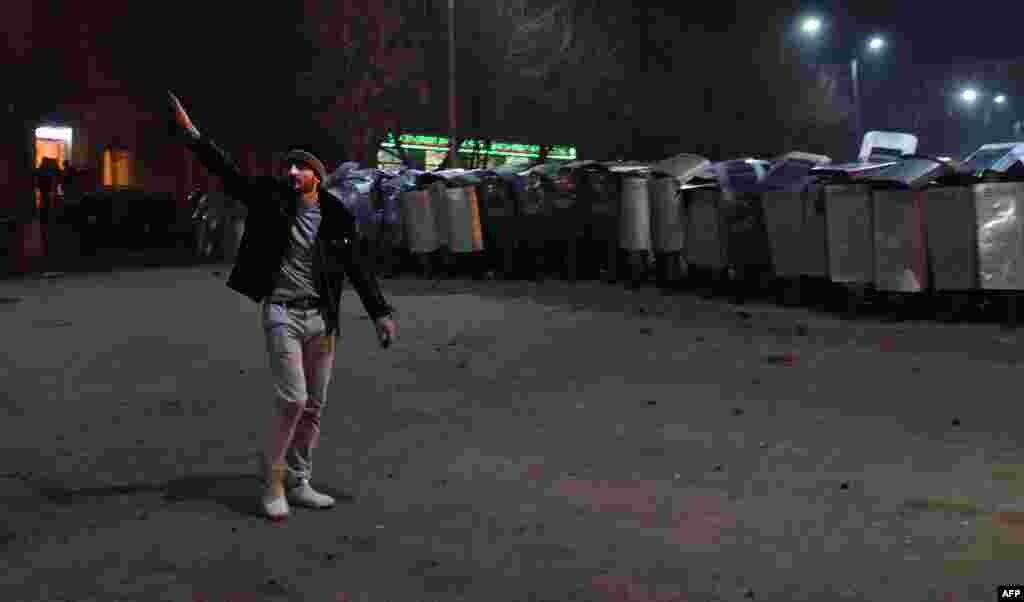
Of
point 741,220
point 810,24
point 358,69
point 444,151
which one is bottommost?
point 741,220

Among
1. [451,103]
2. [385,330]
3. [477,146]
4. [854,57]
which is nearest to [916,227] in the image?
[385,330]

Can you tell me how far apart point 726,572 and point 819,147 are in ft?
168

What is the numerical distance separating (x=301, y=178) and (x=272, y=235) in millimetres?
302

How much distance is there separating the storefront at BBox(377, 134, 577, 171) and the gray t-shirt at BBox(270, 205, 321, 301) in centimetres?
3257

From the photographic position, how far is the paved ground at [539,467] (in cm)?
452

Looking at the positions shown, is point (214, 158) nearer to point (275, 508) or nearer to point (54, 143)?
point (275, 508)

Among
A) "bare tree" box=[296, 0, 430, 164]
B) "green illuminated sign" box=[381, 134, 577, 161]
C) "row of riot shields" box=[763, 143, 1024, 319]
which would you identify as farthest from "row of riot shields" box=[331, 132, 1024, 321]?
"green illuminated sign" box=[381, 134, 577, 161]

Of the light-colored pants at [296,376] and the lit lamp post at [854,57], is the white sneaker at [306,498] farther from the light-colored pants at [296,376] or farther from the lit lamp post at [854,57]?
the lit lamp post at [854,57]

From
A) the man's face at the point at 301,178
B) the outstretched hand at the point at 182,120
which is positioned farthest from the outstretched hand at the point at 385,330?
the outstretched hand at the point at 182,120

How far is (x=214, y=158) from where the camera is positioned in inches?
210

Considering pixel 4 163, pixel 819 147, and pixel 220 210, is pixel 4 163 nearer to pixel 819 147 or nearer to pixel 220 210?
pixel 220 210

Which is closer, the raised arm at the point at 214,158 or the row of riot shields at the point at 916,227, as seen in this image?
the raised arm at the point at 214,158

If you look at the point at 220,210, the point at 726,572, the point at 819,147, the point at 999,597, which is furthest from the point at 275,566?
the point at 819,147

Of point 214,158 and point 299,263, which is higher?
point 214,158
